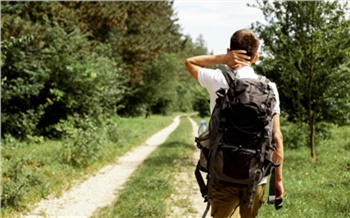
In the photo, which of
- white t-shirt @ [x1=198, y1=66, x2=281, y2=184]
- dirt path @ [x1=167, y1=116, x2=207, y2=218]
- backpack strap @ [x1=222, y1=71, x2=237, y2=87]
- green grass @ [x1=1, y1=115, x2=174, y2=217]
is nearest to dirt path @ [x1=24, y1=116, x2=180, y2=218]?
green grass @ [x1=1, y1=115, x2=174, y2=217]

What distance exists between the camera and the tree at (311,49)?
41.3 ft

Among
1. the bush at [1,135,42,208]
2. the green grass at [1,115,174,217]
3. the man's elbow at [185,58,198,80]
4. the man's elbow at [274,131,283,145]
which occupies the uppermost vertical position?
the man's elbow at [185,58,198,80]

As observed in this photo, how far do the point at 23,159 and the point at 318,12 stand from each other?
29.1 feet

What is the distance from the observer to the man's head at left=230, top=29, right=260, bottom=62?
350 centimetres

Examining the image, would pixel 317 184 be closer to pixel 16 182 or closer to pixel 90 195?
pixel 90 195

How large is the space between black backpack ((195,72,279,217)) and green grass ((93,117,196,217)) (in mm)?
4358

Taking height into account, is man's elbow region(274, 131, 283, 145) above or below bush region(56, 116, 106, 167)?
above

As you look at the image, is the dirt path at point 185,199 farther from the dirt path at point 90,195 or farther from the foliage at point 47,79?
the foliage at point 47,79

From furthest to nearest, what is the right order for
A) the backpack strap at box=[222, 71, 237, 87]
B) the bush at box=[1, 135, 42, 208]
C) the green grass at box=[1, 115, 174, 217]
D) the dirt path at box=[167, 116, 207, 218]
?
the green grass at box=[1, 115, 174, 217] → the bush at box=[1, 135, 42, 208] → the dirt path at box=[167, 116, 207, 218] → the backpack strap at box=[222, 71, 237, 87]

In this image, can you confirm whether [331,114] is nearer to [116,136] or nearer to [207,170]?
[116,136]

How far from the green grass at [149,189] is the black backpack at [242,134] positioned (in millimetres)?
4358

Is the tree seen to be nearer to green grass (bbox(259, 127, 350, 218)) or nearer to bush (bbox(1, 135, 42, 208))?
green grass (bbox(259, 127, 350, 218))

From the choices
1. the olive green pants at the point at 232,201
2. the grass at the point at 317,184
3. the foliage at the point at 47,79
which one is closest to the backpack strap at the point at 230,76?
the olive green pants at the point at 232,201

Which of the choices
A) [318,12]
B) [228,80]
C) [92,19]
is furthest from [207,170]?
[92,19]
